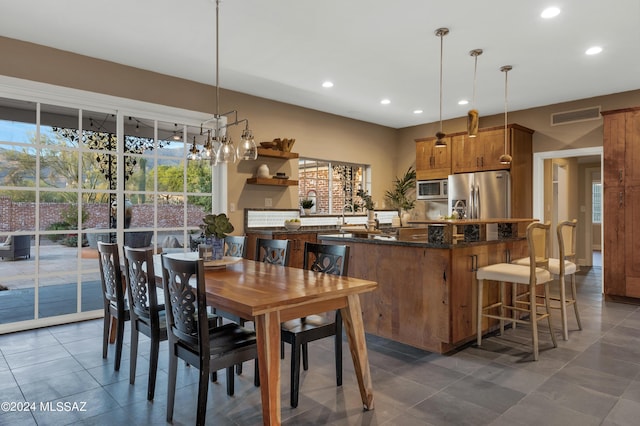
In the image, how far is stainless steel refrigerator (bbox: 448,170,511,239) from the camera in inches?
231

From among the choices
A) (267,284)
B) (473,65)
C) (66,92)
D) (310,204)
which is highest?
(473,65)

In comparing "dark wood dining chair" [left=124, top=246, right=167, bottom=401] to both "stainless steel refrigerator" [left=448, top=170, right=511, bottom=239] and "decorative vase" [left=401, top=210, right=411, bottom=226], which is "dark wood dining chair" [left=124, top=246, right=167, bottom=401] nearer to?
"stainless steel refrigerator" [left=448, top=170, right=511, bottom=239]

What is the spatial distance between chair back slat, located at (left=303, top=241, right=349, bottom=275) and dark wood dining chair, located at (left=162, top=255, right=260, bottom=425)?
2.34 ft

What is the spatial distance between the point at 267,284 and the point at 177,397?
3.01 ft

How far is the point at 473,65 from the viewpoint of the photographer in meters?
4.39

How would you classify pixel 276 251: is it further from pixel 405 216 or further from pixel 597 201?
pixel 597 201

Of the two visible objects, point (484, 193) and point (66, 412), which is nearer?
point (66, 412)

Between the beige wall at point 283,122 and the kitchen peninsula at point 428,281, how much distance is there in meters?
2.45

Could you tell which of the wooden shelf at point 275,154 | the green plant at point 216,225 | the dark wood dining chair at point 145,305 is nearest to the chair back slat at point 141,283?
the dark wood dining chair at point 145,305

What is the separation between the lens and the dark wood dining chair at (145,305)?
7.72ft

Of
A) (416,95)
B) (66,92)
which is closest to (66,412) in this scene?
(66,92)

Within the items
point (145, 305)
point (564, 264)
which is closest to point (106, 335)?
point (145, 305)

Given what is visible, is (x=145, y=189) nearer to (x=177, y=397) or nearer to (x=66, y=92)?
(x=66, y=92)

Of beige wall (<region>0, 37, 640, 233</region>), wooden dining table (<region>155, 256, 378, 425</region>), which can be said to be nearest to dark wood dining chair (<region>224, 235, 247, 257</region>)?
wooden dining table (<region>155, 256, 378, 425</region>)
